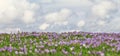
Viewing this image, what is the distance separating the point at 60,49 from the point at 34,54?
2.10 metres

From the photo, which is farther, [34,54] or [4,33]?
[4,33]

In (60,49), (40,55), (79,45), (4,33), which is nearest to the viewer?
(40,55)

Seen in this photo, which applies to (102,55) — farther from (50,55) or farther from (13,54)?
(13,54)

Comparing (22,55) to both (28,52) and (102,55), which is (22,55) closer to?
(28,52)

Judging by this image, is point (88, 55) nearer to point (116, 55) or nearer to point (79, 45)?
point (116, 55)

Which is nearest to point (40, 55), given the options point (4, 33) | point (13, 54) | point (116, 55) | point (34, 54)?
point (34, 54)

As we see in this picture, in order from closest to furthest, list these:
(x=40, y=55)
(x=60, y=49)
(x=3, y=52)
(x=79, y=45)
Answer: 1. (x=40, y=55)
2. (x=3, y=52)
3. (x=60, y=49)
4. (x=79, y=45)

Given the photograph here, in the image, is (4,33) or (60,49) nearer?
(60,49)

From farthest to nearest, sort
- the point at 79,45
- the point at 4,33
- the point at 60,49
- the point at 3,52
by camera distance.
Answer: the point at 4,33 < the point at 79,45 < the point at 60,49 < the point at 3,52

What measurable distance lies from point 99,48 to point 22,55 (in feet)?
Result: 13.0

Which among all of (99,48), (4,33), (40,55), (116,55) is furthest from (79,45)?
(4,33)

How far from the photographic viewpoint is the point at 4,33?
69.1 ft

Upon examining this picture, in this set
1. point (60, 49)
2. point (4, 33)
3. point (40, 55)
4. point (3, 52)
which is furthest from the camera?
point (4, 33)

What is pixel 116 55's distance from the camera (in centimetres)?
1184
